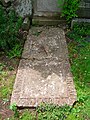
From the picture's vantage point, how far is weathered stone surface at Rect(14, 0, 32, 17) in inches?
228

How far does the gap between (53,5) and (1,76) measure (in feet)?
6.89

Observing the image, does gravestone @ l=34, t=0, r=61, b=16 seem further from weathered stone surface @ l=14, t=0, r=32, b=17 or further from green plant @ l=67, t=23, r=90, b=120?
green plant @ l=67, t=23, r=90, b=120

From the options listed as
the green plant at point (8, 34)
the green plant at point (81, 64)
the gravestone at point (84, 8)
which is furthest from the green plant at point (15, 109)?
the gravestone at point (84, 8)

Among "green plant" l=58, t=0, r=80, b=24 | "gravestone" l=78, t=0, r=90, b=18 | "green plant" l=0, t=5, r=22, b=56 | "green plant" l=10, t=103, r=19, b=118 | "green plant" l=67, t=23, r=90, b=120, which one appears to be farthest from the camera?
"gravestone" l=78, t=0, r=90, b=18

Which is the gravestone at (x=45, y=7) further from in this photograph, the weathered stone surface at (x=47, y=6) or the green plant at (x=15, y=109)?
the green plant at (x=15, y=109)

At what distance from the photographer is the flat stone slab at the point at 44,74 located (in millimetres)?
3955

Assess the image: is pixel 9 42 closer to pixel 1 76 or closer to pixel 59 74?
pixel 1 76

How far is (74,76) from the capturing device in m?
4.50

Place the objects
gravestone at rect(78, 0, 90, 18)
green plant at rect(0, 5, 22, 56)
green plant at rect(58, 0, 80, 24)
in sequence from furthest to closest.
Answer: gravestone at rect(78, 0, 90, 18) → green plant at rect(58, 0, 80, 24) → green plant at rect(0, 5, 22, 56)

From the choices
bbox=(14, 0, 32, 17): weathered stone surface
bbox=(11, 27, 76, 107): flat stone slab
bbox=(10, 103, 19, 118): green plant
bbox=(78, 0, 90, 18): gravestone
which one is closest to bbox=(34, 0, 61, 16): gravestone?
bbox=(14, 0, 32, 17): weathered stone surface

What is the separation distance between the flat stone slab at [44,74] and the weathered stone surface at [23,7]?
519mm

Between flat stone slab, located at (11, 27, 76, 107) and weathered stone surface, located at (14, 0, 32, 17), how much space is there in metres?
0.52

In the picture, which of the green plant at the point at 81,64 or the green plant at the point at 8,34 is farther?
the green plant at the point at 8,34

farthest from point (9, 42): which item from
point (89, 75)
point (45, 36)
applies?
point (89, 75)
